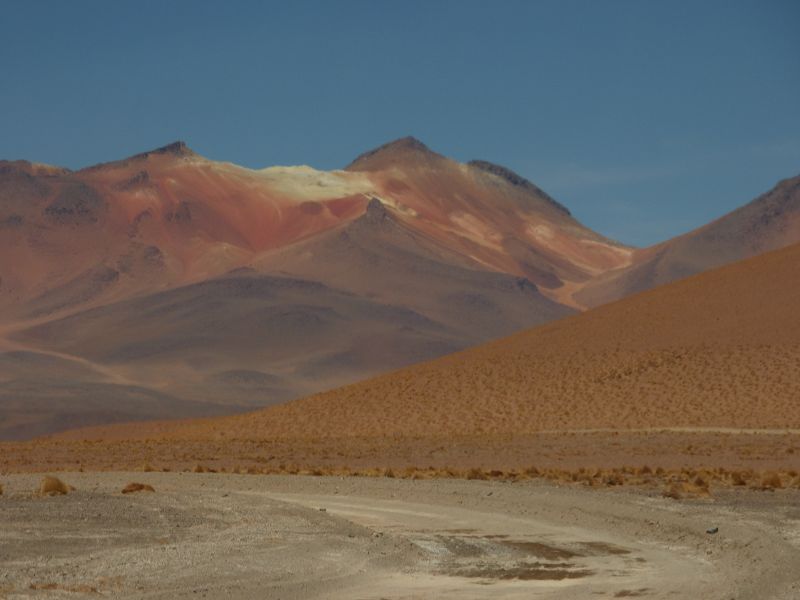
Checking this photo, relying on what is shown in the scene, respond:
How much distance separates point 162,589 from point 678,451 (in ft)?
92.8

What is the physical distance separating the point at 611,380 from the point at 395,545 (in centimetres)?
4518

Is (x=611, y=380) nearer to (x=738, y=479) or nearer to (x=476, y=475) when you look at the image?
(x=476, y=475)

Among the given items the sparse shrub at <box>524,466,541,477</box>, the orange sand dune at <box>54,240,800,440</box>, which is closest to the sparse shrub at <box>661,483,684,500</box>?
the sparse shrub at <box>524,466,541,477</box>

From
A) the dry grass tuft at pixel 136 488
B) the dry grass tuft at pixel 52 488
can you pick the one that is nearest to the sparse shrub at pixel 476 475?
the dry grass tuft at pixel 136 488

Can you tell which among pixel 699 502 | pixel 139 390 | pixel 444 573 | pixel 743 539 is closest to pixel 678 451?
pixel 699 502

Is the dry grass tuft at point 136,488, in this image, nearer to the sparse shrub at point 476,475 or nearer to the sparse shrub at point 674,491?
the sparse shrub at point 476,475

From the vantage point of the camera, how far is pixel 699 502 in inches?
976

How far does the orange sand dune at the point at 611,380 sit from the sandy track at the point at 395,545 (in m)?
27.8

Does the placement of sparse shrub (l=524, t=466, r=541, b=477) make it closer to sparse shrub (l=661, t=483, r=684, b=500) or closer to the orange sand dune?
sparse shrub (l=661, t=483, r=684, b=500)

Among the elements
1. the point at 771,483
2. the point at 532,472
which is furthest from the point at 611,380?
the point at 771,483

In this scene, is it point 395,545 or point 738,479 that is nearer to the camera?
point 395,545

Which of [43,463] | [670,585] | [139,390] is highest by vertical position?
[139,390]

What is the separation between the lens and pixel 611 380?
62594mm

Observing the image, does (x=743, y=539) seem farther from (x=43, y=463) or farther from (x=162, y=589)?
(x=43, y=463)
